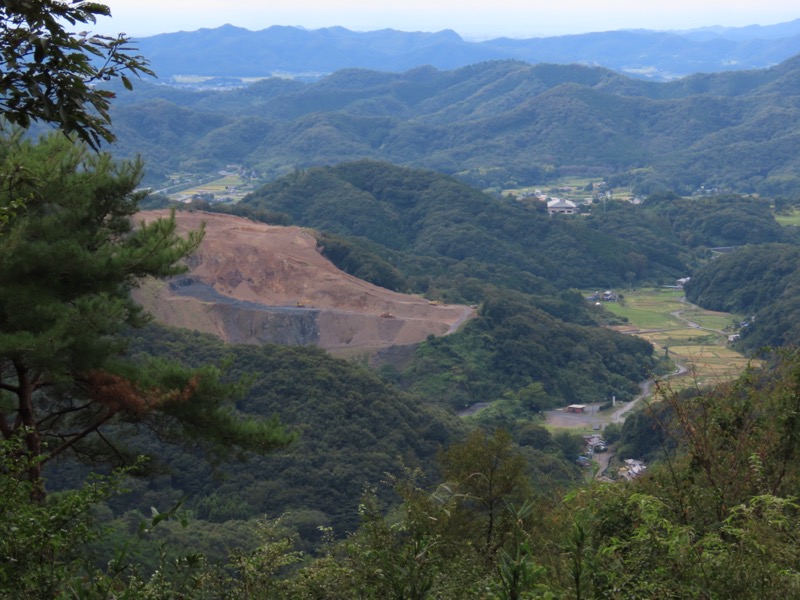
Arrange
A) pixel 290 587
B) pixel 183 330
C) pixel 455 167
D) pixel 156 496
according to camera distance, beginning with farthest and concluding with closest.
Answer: pixel 455 167 < pixel 183 330 < pixel 156 496 < pixel 290 587

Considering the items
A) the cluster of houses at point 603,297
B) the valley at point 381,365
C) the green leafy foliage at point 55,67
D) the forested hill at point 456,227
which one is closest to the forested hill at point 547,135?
the valley at point 381,365

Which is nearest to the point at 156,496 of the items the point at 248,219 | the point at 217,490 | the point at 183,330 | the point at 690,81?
the point at 217,490

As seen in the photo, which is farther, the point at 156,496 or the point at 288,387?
the point at 288,387

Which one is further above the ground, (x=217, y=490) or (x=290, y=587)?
(x=290, y=587)

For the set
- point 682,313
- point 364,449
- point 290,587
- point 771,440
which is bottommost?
point 682,313

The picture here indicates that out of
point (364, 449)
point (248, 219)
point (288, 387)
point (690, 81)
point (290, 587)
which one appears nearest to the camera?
point (290, 587)

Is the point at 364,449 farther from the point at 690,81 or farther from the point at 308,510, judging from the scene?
the point at 690,81

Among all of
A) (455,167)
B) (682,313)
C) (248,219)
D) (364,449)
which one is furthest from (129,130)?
(364,449)

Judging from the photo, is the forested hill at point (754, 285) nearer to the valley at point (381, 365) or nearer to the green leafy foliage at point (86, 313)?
the valley at point (381, 365)
